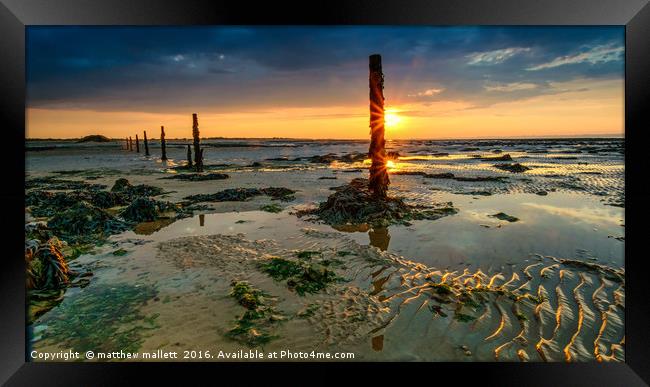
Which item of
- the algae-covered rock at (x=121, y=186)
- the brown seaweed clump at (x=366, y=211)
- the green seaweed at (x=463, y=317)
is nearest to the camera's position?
the green seaweed at (x=463, y=317)

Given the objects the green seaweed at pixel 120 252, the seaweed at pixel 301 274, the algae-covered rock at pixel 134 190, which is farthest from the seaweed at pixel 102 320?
the algae-covered rock at pixel 134 190

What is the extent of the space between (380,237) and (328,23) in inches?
199

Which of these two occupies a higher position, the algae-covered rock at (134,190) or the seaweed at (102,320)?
the algae-covered rock at (134,190)

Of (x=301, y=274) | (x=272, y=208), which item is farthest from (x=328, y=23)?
(x=272, y=208)

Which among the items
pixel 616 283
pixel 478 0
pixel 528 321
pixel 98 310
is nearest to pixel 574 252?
pixel 616 283

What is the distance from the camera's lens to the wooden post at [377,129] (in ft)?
31.0

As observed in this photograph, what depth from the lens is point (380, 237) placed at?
7660 mm

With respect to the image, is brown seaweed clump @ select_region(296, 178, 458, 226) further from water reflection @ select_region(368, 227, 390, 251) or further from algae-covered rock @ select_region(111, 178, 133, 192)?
algae-covered rock @ select_region(111, 178, 133, 192)

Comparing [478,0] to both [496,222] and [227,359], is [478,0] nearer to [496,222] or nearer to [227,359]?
[227,359]

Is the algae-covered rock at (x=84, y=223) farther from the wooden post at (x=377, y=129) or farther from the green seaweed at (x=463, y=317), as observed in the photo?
the green seaweed at (x=463, y=317)

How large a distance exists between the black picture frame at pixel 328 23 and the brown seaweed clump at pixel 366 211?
17.5 ft

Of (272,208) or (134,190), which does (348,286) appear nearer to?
(272,208)

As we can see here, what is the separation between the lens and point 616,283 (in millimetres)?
5309

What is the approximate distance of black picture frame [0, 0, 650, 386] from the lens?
342 centimetres
